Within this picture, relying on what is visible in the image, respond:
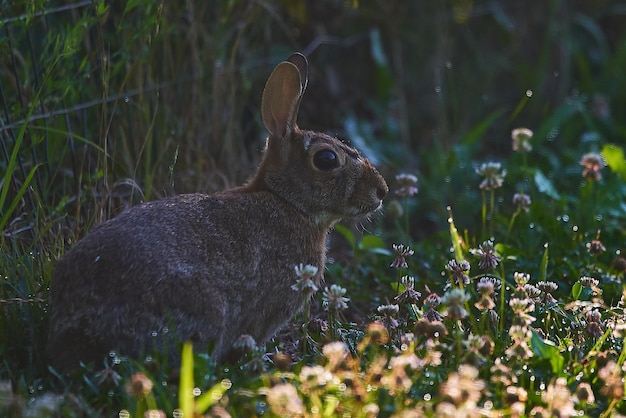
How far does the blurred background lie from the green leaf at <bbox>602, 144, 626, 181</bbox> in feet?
1.95

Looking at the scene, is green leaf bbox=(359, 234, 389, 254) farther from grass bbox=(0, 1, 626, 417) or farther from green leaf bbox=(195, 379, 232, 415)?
green leaf bbox=(195, 379, 232, 415)

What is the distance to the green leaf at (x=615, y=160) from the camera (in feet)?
19.1

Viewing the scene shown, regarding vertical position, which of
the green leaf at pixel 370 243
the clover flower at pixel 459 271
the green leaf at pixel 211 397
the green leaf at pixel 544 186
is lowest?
the green leaf at pixel 370 243

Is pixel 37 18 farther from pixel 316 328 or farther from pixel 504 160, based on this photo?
pixel 504 160

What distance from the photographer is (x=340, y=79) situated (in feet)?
26.6

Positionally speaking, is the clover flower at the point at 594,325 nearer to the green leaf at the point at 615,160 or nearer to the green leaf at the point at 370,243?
the green leaf at the point at 370,243

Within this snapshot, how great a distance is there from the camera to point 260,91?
6.75 metres

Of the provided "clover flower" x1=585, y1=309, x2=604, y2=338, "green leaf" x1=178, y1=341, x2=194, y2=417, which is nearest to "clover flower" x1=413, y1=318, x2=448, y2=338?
"clover flower" x1=585, y1=309, x2=604, y2=338

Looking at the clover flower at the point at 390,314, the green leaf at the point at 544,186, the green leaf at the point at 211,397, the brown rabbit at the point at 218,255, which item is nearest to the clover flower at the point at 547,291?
the clover flower at the point at 390,314

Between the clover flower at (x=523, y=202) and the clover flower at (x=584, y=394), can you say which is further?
the clover flower at (x=523, y=202)

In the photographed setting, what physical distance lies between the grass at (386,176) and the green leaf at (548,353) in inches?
0.4

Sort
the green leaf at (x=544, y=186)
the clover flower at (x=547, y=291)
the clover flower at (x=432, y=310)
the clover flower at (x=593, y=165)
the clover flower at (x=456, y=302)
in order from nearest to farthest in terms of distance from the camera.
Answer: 1. the clover flower at (x=456, y=302)
2. the clover flower at (x=432, y=310)
3. the clover flower at (x=547, y=291)
4. the clover flower at (x=593, y=165)
5. the green leaf at (x=544, y=186)

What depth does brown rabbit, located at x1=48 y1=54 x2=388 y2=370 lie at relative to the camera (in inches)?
139

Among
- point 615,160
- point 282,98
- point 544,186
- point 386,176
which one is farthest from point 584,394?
point 386,176
